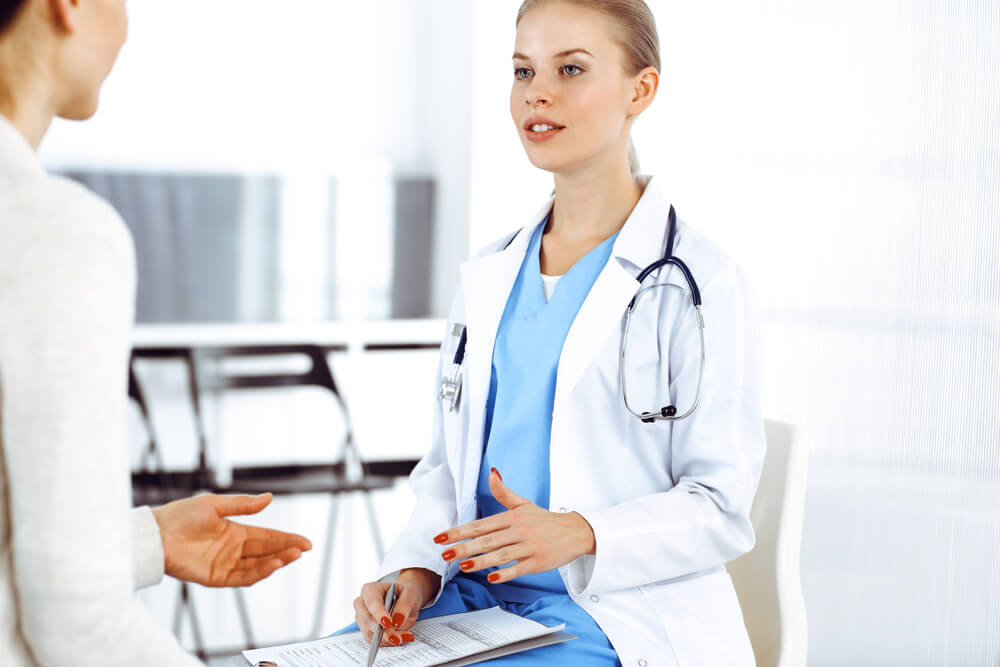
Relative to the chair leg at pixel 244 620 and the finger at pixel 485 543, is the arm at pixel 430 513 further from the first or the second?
the chair leg at pixel 244 620

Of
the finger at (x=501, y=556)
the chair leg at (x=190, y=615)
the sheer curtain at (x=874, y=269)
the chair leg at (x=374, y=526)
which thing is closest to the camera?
the finger at (x=501, y=556)

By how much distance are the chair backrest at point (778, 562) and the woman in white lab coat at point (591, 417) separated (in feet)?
0.43

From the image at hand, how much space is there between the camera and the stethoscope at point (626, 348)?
1.07 m

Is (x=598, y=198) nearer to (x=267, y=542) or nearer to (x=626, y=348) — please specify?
(x=626, y=348)

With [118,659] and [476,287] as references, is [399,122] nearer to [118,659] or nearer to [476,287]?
[476,287]

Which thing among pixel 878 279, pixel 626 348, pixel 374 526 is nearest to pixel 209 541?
pixel 626 348

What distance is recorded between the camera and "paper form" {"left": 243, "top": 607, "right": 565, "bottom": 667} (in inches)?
38.4

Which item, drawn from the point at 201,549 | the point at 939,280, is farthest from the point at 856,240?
the point at 201,549

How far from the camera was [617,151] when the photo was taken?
1.24 meters

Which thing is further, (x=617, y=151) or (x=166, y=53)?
(x=166, y=53)

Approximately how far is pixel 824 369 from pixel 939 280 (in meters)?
0.27

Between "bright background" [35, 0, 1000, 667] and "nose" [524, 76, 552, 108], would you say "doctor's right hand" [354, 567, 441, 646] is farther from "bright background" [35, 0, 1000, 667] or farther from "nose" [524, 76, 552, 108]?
"bright background" [35, 0, 1000, 667]

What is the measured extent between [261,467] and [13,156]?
2568mm

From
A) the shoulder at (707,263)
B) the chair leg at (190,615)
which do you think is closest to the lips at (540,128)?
the shoulder at (707,263)
